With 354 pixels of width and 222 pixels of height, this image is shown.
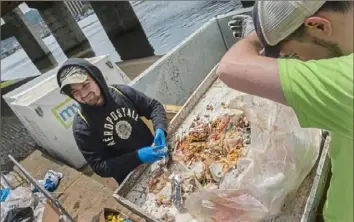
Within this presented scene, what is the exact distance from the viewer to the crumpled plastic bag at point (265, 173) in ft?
5.22

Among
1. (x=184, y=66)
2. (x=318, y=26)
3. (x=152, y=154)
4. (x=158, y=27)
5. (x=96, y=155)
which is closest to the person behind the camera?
(x=318, y=26)

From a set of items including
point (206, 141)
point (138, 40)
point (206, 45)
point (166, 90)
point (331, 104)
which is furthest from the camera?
point (138, 40)

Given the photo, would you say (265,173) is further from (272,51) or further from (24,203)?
(24,203)

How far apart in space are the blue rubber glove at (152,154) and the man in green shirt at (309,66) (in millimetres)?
1472

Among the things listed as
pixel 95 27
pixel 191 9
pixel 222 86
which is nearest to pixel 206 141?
pixel 222 86

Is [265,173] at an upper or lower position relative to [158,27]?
upper

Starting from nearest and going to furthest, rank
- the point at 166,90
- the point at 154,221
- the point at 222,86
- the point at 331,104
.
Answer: the point at 331,104, the point at 154,221, the point at 222,86, the point at 166,90

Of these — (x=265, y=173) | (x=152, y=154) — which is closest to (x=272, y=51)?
(x=265, y=173)

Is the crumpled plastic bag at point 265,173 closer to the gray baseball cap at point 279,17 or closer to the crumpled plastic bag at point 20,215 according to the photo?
the gray baseball cap at point 279,17

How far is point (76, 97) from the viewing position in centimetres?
246

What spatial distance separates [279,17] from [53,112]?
3.76 m

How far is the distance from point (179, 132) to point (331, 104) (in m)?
1.90

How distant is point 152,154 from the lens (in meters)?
2.29

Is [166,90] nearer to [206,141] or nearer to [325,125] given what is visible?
[206,141]
